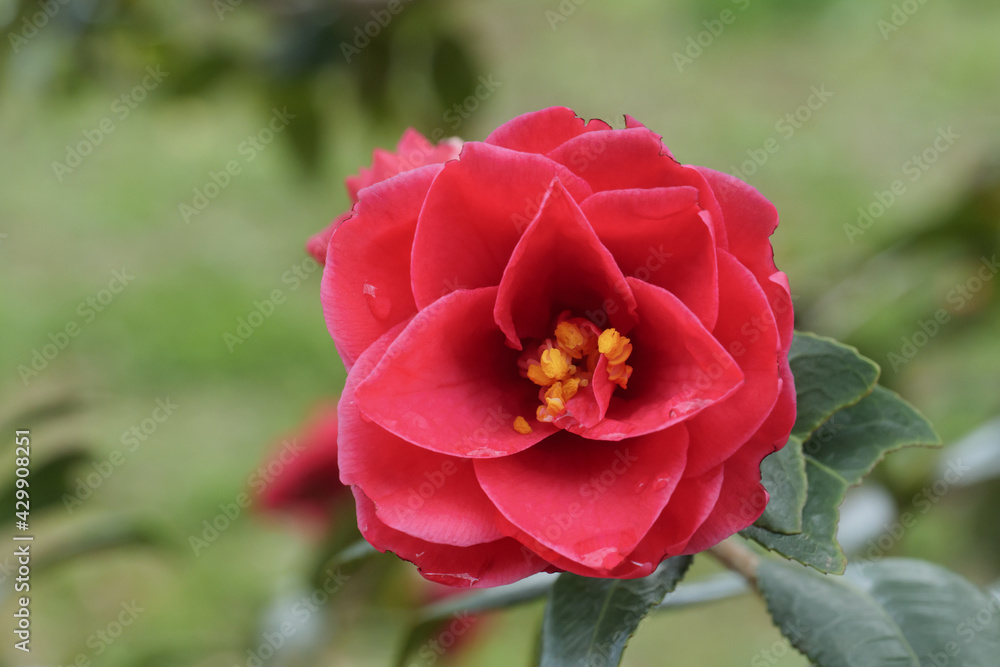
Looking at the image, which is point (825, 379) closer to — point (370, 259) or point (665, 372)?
point (665, 372)

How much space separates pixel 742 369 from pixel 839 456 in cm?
20

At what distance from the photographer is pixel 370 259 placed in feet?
2.28

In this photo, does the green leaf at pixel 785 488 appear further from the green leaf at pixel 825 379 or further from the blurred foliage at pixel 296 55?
the blurred foliage at pixel 296 55

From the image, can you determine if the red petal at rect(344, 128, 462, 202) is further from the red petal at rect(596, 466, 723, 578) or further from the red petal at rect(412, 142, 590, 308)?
the red petal at rect(596, 466, 723, 578)

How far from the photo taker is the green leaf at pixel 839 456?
2.26 feet

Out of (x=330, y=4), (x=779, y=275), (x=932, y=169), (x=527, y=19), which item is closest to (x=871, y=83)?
(x=932, y=169)

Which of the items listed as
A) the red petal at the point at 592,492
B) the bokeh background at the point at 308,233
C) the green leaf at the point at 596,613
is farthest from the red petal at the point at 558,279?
the bokeh background at the point at 308,233

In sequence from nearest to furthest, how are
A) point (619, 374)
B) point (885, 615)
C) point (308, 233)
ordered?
point (619, 374) < point (885, 615) < point (308, 233)

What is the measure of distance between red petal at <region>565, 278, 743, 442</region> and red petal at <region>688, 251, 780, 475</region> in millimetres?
18

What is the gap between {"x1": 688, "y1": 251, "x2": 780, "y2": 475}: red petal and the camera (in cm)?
62

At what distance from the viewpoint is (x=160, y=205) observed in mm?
3703

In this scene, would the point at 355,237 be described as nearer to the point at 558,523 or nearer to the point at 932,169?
the point at 558,523

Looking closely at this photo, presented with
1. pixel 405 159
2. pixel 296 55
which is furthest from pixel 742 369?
pixel 296 55

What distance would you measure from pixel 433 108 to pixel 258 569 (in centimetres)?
151
